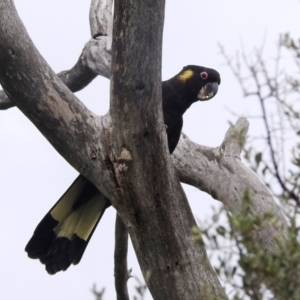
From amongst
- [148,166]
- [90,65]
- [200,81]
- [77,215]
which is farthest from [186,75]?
[148,166]

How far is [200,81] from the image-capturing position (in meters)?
3.60

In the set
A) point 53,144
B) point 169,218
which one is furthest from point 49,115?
point 169,218

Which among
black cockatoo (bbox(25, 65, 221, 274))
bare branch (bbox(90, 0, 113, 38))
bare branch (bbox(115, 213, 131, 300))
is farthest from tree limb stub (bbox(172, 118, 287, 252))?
bare branch (bbox(90, 0, 113, 38))

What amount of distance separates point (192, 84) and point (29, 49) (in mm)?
1287

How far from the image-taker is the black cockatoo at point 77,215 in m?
2.99

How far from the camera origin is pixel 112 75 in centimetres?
238

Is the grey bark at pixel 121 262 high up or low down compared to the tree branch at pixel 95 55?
down

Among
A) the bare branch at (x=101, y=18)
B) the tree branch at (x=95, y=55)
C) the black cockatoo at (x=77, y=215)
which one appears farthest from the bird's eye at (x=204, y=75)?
the bare branch at (x=101, y=18)

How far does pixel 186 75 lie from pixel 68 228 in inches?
42.9

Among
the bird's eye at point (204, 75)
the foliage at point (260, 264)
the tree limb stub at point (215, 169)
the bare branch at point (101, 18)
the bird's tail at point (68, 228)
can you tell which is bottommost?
the foliage at point (260, 264)

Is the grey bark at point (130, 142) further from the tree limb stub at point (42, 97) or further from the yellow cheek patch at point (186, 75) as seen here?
the yellow cheek patch at point (186, 75)

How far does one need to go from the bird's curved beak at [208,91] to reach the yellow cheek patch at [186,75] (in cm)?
11

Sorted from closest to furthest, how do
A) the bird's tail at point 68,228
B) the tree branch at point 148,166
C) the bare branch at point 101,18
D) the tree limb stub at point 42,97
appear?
1. the tree branch at point 148,166
2. the tree limb stub at point 42,97
3. the bird's tail at point 68,228
4. the bare branch at point 101,18

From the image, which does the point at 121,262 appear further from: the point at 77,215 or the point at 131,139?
the point at 131,139
